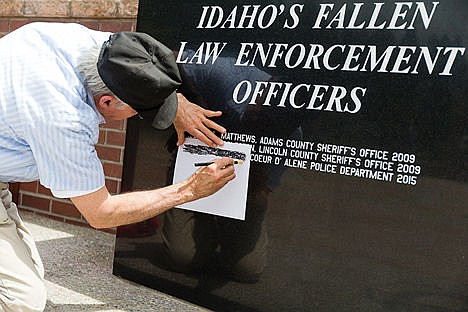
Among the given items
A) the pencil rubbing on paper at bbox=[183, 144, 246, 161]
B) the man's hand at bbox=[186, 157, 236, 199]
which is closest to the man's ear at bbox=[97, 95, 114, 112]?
the man's hand at bbox=[186, 157, 236, 199]

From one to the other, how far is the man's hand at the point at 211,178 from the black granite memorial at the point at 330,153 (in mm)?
122

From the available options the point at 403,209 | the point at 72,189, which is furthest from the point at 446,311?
the point at 72,189

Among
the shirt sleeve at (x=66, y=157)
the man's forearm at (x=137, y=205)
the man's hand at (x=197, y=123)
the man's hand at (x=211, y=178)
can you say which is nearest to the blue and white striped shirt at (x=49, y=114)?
the shirt sleeve at (x=66, y=157)

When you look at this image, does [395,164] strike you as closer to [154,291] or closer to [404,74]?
[404,74]

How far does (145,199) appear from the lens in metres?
2.60

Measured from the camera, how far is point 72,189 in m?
2.31

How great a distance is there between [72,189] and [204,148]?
0.97 m

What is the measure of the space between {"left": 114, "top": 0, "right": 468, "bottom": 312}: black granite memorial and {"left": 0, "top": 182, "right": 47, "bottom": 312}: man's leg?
2.65 feet

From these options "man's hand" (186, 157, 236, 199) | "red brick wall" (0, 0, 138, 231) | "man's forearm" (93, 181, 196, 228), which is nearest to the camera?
"man's forearm" (93, 181, 196, 228)

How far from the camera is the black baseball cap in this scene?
7.36 ft

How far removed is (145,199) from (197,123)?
0.68 m

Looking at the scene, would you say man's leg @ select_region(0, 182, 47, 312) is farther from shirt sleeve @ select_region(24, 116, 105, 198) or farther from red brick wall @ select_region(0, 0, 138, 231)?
red brick wall @ select_region(0, 0, 138, 231)

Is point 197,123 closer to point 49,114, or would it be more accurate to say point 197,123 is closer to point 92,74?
point 92,74

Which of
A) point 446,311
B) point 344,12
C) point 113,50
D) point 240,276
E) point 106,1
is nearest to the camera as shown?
point 113,50
